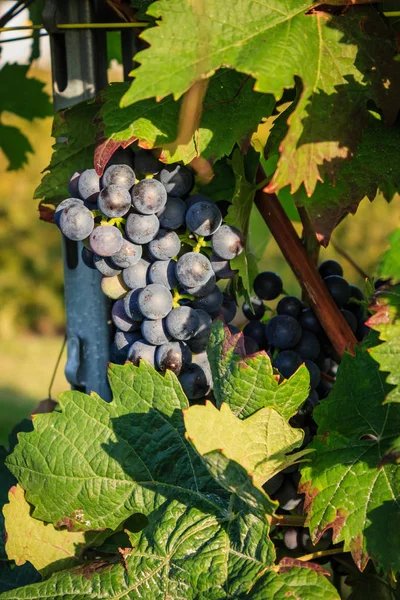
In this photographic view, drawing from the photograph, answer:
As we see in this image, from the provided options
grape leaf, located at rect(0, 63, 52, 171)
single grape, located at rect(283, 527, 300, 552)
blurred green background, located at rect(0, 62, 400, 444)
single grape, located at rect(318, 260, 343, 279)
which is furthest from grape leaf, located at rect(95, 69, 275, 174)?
blurred green background, located at rect(0, 62, 400, 444)

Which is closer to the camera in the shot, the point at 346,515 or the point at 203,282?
the point at 346,515

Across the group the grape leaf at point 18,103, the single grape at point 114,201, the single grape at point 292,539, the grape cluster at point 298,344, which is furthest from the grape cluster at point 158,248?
the grape leaf at point 18,103

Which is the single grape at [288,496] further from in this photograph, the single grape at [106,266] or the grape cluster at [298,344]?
the single grape at [106,266]

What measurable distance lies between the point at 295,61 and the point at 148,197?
223mm

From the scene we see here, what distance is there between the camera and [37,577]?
0.93 metres

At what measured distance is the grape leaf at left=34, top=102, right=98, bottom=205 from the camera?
0.84 metres

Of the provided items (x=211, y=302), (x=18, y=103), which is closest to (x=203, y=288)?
(x=211, y=302)

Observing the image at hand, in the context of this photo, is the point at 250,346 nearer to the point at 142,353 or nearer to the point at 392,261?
the point at 142,353

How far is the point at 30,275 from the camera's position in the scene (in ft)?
22.1

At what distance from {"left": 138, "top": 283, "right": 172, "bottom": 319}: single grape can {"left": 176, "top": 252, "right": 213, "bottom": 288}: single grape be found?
1.1 inches

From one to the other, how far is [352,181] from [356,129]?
0.07m

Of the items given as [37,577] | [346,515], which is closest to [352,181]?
[346,515]

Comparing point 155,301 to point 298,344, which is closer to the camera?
point 155,301

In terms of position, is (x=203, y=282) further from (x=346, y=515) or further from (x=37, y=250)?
(x=37, y=250)
